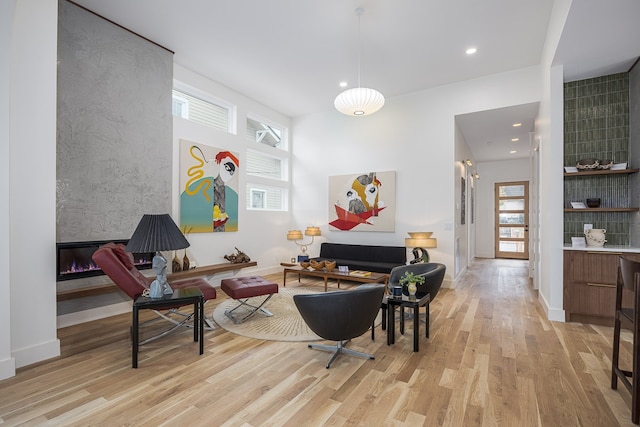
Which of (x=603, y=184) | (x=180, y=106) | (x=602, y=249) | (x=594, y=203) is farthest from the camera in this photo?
(x=180, y=106)

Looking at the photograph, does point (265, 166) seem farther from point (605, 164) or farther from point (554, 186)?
point (605, 164)

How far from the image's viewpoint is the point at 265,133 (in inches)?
279

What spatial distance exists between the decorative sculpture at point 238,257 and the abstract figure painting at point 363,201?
2088 millimetres

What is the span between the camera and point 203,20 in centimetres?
397

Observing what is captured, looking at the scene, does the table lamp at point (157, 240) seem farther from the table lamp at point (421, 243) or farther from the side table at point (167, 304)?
the table lamp at point (421, 243)

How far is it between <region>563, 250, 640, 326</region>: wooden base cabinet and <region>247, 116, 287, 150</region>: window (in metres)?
5.79

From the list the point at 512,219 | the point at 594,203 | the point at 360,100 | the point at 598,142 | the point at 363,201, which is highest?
the point at 360,100

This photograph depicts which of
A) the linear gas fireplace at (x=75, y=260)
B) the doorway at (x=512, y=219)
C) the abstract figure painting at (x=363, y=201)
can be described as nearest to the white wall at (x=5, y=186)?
the linear gas fireplace at (x=75, y=260)

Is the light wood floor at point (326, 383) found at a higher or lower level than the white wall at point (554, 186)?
lower

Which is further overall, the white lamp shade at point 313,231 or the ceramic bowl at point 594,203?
the white lamp shade at point 313,231

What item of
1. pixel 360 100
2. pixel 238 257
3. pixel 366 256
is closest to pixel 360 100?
pixel 360 100

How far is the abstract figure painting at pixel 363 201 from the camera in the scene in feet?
20.7

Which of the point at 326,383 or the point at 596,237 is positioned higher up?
the point at 596,237

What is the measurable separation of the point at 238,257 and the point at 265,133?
116 inches
